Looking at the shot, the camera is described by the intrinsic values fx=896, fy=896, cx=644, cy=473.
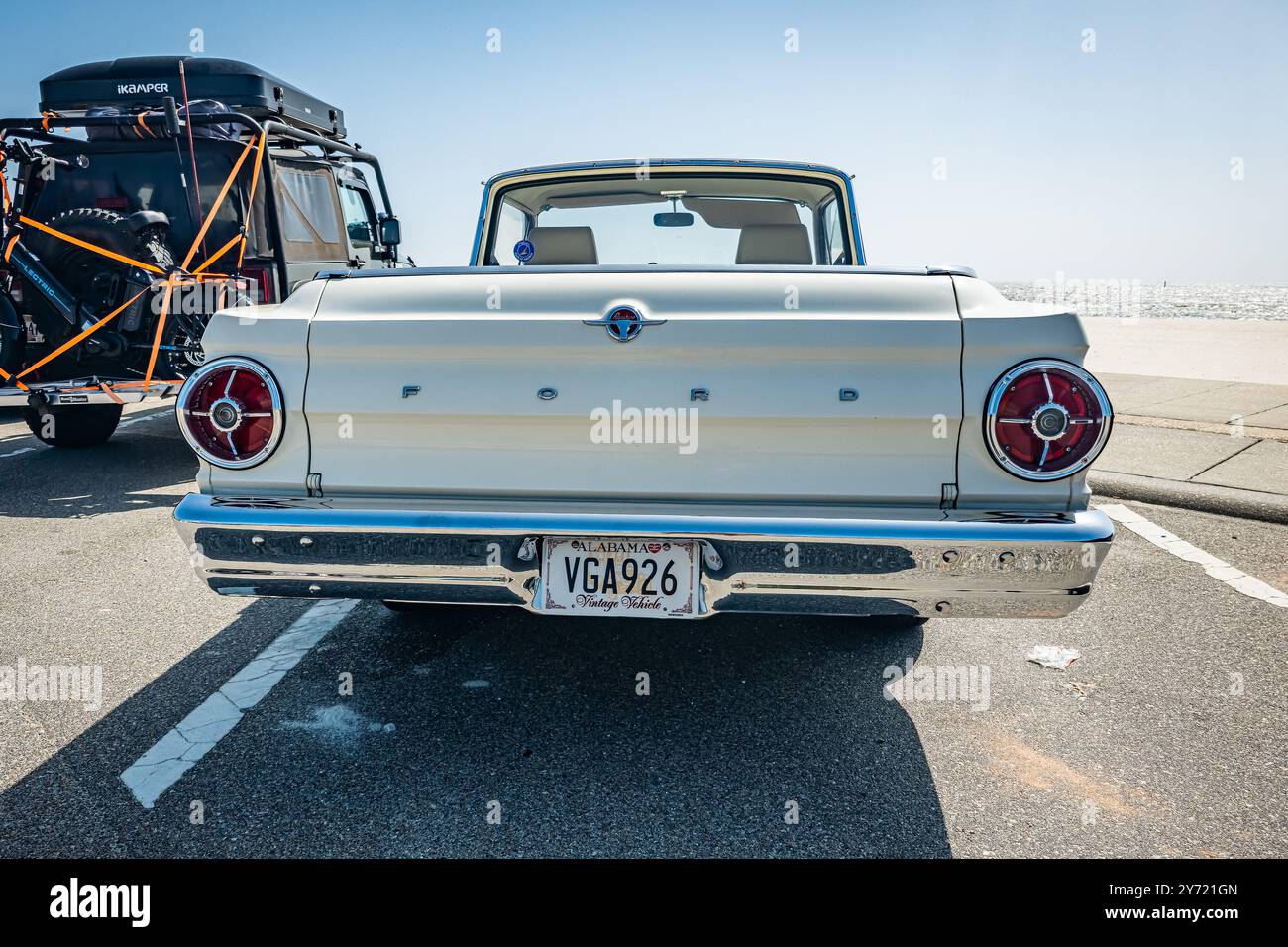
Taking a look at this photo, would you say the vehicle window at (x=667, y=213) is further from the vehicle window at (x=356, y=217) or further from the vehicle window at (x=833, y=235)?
the vehicle window at (x=356, y=217)

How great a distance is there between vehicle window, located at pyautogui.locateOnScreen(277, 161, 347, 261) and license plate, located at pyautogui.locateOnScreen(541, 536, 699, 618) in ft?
21.8

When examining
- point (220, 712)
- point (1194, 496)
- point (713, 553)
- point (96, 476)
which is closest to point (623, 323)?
point (713, 553)

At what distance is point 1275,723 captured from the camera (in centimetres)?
295

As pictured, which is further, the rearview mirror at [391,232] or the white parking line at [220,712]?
the rearview mirror at [391,232]

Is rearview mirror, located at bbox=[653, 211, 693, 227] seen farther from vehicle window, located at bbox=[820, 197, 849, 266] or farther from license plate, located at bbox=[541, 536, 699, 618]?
license plate, located at bbox=[541, 536, 699, 618]

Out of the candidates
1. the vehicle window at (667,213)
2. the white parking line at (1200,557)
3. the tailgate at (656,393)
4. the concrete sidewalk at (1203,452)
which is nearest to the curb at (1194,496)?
the concrete sidewalk at (1203,452)

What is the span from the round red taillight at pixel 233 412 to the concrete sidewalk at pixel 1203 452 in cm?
554

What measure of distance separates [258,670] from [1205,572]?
440cm

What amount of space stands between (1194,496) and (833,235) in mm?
3299

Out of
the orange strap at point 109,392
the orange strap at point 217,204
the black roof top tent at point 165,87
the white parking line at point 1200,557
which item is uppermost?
the black roof top tent at point 165,87

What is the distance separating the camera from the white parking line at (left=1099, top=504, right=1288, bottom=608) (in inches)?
164

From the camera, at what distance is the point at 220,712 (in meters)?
2.96

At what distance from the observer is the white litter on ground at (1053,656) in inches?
136

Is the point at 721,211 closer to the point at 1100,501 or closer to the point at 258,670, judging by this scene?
the point at 258,670
